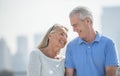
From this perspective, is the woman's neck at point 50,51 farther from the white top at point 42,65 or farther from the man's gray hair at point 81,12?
the man's gray hair at point 81,12

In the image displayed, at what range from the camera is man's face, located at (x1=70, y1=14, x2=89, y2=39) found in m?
4.50

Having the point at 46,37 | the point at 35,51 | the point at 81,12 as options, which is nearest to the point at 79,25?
the point at 81,12

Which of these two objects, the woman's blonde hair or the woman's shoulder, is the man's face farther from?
the woman's shoulder

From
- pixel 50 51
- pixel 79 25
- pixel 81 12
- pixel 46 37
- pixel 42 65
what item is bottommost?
pixel 42 65

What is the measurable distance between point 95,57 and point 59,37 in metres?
0.38

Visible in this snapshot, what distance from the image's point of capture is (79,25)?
451 centimetres

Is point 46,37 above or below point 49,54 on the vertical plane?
above

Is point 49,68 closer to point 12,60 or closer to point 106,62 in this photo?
point 106,62

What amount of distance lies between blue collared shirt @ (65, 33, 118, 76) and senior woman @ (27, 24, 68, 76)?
0.16 metres

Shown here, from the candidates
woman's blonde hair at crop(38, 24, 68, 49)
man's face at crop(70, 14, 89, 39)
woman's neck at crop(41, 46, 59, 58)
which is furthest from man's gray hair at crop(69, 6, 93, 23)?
woman's neck at crop(41, 46, 59, 58)

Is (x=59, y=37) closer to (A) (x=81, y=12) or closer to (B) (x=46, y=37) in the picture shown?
(B) (x=46, y=37)

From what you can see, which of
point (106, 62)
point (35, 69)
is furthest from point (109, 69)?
point (35, 69)

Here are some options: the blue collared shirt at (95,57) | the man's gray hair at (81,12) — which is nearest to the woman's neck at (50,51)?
the blue collared shirt at (95,57)

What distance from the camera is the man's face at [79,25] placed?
4.50 metres
